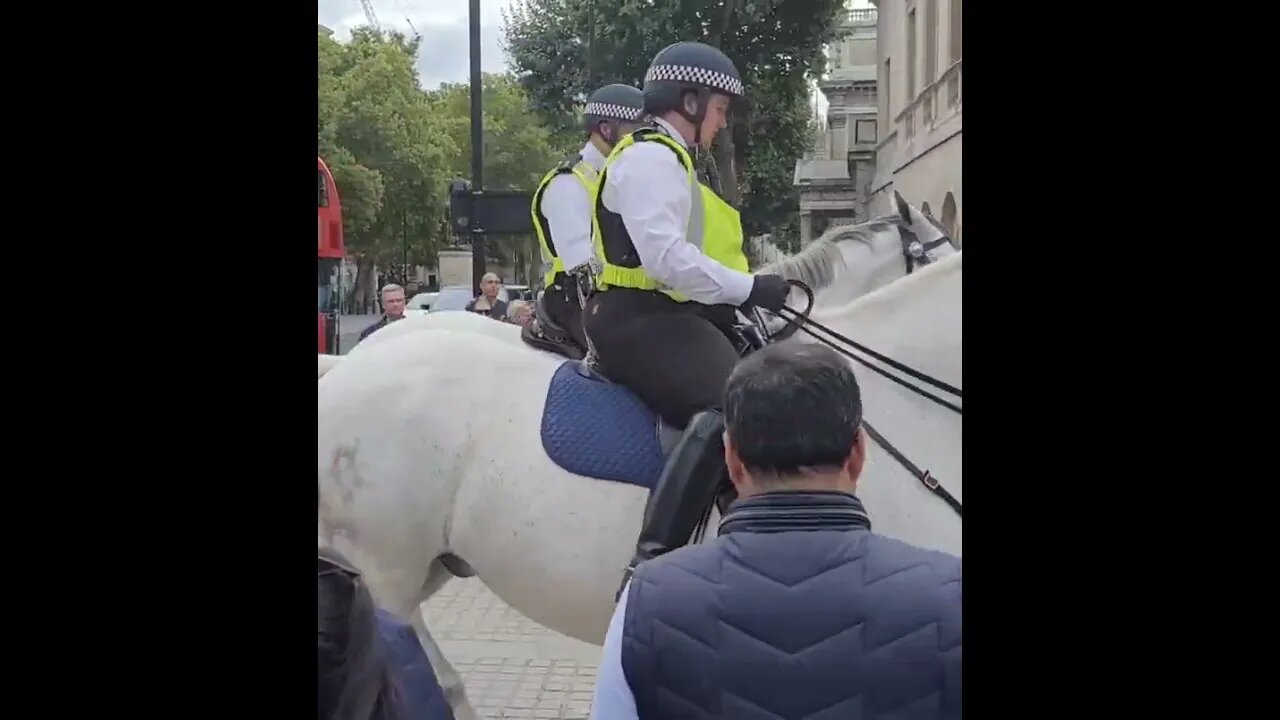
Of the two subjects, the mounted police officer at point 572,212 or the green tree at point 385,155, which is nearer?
the mounted police officer at point 572,212

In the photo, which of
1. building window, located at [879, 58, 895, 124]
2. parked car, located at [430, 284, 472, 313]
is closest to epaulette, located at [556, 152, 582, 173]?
parked car, located at [430, 284, 472, 313]

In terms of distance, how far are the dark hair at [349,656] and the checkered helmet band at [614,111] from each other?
9.95 ft

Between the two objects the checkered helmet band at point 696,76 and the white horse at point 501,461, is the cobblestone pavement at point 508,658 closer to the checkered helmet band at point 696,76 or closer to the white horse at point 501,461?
the white horse at point 501,461

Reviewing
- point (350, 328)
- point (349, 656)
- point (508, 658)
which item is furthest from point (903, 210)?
point (350, 328)

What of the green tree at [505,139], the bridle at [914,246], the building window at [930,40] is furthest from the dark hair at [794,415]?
the building window at [930,40]

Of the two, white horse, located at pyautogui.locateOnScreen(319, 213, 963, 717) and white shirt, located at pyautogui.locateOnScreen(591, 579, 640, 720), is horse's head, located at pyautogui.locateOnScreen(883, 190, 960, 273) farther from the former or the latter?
white shirt, located at pyautogui.locateOnScreen(591, 579, 640, 720)

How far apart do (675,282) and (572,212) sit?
132cm

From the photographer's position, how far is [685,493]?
272 centimetres

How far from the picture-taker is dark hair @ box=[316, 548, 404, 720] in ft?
5.01

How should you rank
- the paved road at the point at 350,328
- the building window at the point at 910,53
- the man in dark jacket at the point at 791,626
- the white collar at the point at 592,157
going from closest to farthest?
the man in dark jacket at the point at 791,626 < the white collar at the point at 592,157 < the paved road at the point at 350,328 < the building window at the point at 910,53

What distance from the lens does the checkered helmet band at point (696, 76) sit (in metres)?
2.99
